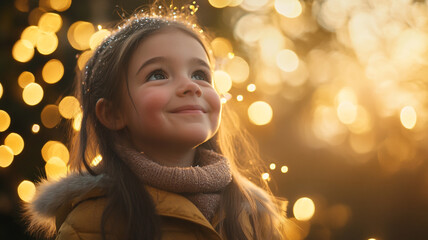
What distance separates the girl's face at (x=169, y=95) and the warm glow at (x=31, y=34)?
1.44 meters

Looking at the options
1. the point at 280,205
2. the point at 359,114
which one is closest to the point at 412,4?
the point at 359,114

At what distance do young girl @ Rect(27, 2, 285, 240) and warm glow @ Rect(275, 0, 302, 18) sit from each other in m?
1.94

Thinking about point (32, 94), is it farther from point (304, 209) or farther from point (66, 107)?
point (304, 209)

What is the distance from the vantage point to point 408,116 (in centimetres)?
322

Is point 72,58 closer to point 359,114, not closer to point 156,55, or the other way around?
point 156,55

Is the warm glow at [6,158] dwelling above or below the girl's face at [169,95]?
below

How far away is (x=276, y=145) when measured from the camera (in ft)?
11.4

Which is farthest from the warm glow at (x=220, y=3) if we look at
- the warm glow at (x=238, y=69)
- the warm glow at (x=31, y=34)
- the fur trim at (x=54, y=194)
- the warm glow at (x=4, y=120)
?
the fur trim at (x=54, y=194)

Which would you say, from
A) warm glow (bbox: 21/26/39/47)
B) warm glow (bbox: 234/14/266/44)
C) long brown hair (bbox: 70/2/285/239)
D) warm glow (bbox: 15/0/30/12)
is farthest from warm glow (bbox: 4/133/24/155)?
warm glow (bbox: 234/14/266/44)

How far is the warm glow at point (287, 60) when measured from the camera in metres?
3.62

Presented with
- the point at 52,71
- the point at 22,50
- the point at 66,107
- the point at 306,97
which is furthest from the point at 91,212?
the point at 306,97

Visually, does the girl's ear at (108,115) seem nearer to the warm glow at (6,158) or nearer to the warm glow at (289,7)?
the warm glow at (6,158)

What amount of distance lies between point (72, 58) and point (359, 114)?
6.62ft

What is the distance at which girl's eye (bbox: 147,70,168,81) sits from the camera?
1466mm
